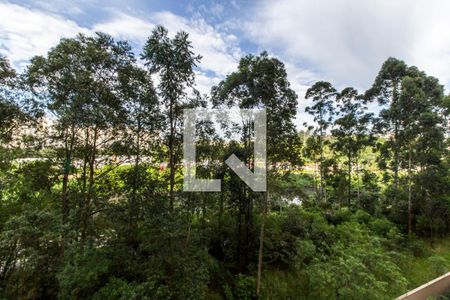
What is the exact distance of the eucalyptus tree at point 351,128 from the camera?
41.0 feet

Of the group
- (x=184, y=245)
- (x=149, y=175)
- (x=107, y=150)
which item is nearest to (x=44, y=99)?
(x=107, y=150)

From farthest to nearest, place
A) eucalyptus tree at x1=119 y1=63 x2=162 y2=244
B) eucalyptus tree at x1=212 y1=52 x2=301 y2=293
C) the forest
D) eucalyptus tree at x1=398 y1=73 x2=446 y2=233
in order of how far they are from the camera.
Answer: eucalyptus tree at x1=398 y1=73 x2=446 y2=233, eucalyptus tree at x1=212 y1=52 x2=301 y2=293, eucalyptus tree at x1=119 y1=63 x2=162 y2=244, the forest

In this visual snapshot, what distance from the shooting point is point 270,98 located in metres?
6.11

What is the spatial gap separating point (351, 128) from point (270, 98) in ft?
29.6

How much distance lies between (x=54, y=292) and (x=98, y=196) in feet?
6.80

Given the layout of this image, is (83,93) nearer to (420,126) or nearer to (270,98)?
(270,98)

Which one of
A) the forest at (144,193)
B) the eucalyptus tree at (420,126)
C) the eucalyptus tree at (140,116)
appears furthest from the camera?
the eucalyptus tree at (420,126)

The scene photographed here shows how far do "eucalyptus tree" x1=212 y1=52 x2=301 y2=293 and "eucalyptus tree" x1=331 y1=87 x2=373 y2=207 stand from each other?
8163 mm

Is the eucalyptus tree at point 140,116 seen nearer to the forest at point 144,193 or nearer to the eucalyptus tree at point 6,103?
the forest at point 144,193

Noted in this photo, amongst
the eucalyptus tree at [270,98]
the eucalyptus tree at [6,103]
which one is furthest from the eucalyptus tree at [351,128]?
the eucalyptus tree at [6,103]

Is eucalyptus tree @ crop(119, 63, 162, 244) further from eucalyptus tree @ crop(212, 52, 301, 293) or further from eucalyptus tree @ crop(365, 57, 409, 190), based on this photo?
eucalyptus tree @ crop(365, 57, 409, 190)

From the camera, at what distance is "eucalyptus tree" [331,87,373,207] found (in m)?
12.5

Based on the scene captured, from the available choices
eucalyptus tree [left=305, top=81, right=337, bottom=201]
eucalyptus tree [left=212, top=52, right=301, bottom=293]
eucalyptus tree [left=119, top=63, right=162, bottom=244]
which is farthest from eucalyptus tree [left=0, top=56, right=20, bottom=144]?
eucalyptus tree [left=305, top=81, right=337, bottom=201]

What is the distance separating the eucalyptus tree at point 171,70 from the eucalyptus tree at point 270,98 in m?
1.39
